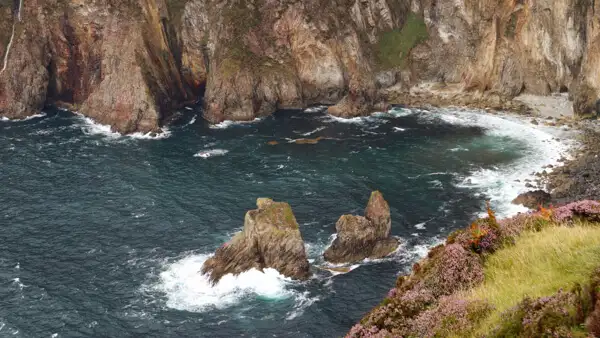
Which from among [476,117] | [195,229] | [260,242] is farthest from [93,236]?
[476,117]

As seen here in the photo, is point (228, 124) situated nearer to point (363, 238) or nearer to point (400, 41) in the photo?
point (400, 41)

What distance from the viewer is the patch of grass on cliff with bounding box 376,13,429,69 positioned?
4993 inches

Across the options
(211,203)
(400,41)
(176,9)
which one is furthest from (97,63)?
(400,41)

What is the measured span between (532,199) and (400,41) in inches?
2807

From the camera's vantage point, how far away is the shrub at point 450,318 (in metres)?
15.7

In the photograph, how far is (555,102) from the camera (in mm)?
106125

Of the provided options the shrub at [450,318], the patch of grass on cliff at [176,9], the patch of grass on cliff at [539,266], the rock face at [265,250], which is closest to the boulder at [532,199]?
the rock face at [265,250]

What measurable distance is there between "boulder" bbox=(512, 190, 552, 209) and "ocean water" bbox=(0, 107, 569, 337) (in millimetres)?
1902

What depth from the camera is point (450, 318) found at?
16312mm

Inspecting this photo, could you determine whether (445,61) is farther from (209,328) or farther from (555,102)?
(209,328)

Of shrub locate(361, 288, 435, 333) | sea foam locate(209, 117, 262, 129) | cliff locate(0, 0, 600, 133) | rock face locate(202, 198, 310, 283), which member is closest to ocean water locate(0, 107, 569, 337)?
sea foam locate(209, 117, 262, 129)

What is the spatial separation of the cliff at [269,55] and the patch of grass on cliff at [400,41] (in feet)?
0.99

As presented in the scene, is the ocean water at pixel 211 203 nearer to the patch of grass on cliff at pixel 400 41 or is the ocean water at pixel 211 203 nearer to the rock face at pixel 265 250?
the rock face at pixel 265 250

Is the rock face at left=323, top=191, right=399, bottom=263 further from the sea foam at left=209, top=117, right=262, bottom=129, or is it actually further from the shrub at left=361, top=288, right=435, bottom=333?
the sea foam at left=209, top=117, right=262, bottom=129
